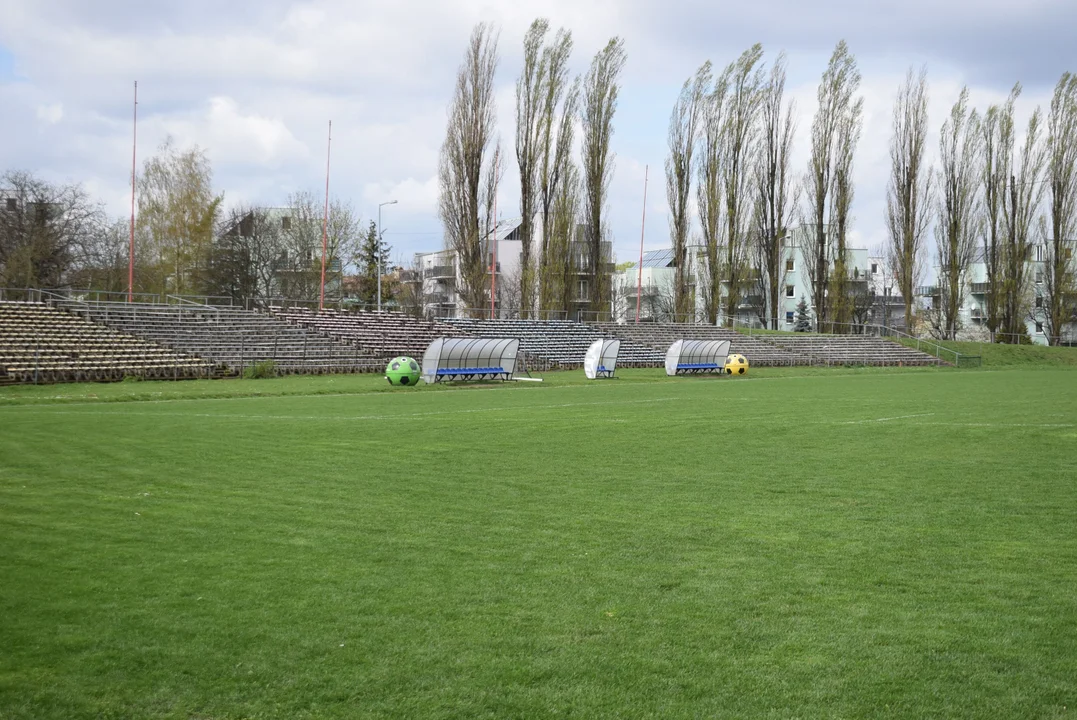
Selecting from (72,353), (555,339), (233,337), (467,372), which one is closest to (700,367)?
(555,339)

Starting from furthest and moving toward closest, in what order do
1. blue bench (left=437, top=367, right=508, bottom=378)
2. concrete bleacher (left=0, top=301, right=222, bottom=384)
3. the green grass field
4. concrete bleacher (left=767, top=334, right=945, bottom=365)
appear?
concrete bleacher (left=767, top=334, right=945, bottom=365)
blue bench (left=437, top=367, right=508, bottom=378)
concrete bleacher (left=0, top=301, right=222, bottom=384)
the green grass field

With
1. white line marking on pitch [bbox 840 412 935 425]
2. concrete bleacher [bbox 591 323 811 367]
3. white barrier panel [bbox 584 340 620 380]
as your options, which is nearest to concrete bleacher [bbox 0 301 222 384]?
white barrier panel [bbox 584 340 620 380]

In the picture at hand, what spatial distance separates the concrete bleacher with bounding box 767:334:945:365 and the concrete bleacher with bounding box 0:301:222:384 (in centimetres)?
3477

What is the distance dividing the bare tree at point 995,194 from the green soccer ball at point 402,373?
152ft

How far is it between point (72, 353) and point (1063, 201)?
58.8 metres

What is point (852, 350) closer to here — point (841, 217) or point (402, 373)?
point (841, 217)

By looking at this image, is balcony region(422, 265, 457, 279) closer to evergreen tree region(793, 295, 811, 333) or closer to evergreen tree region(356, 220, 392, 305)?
evergreen tree region(356, 220, 392, 305)

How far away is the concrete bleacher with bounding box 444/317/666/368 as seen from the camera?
4716cm

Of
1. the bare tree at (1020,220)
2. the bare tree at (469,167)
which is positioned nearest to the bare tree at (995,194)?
the bare tree at (1020,220)

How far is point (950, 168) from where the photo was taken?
62.2 m

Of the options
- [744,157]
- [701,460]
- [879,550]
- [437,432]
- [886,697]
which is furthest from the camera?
[744,157]

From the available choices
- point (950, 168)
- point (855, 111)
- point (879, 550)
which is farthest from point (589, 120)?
point (879, 550)

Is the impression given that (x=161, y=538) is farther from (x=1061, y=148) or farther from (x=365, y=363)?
(x=1061, y=148)

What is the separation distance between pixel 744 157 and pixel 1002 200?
1727cm
